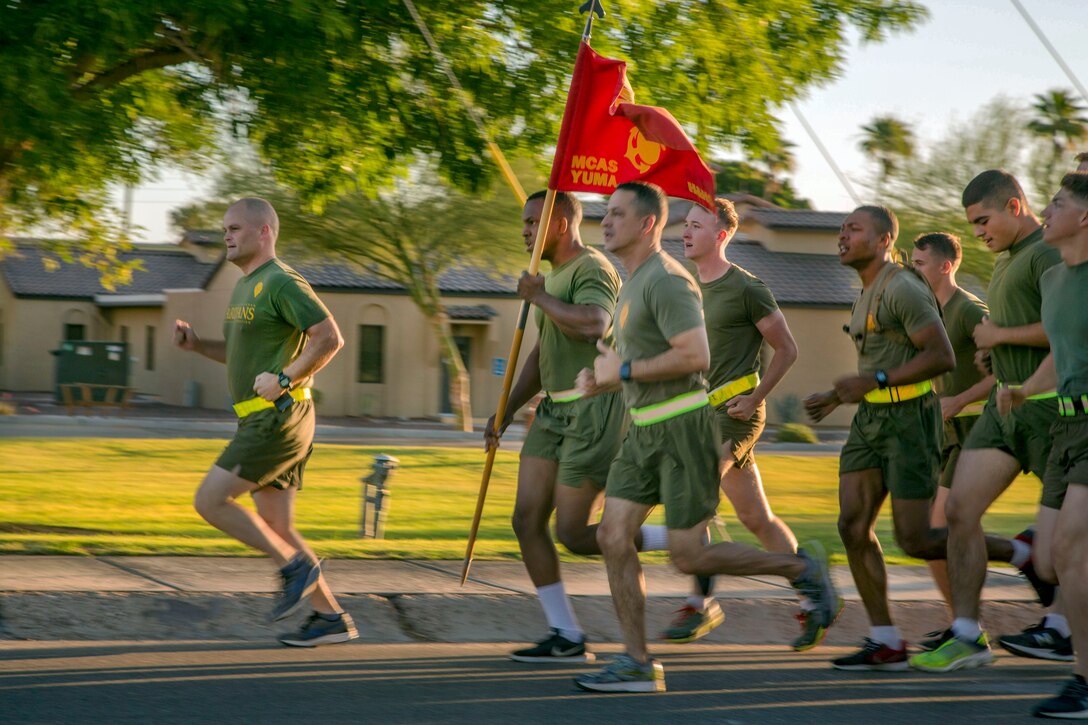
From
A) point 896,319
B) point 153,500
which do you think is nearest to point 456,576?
point 896,319

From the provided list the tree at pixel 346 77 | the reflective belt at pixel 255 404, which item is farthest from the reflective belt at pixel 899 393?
the tree at pixel 346 77

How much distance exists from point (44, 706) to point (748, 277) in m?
3.95

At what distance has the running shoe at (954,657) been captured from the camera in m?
6.23

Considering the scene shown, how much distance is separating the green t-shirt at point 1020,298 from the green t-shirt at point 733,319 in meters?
1.14

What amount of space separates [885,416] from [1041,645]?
153 cm

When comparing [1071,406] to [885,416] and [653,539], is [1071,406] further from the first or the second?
[653,539]

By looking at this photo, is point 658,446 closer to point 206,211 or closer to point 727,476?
point 727,476

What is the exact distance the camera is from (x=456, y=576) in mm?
7848

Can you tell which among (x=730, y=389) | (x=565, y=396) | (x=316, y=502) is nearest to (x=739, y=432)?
(x=730, y=389)

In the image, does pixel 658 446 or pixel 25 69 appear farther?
pixel 25 69

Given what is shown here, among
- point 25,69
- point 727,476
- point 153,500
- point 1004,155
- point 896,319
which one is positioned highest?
point 1004,155

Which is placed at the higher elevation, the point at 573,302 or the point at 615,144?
the point at 615,144

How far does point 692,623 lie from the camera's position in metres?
6.96

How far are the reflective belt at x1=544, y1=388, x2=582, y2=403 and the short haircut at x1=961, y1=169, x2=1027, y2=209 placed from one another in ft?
6.74
